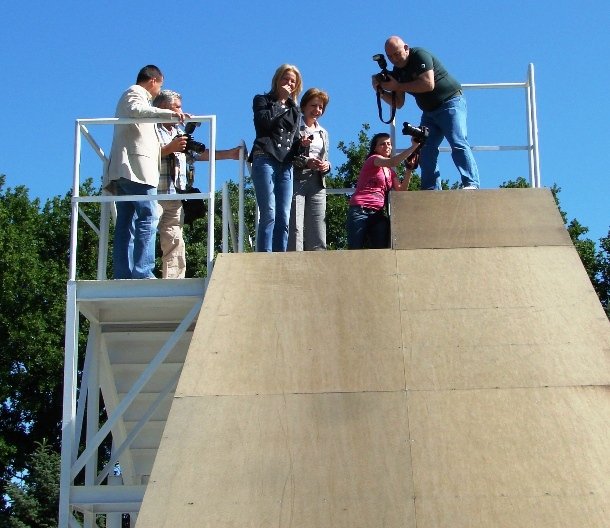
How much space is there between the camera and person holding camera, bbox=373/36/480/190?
945cm

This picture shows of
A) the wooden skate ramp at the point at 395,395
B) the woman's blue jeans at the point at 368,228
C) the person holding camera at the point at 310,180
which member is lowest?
the wooden skate ramp at the point at 395,395

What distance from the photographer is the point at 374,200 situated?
944cm

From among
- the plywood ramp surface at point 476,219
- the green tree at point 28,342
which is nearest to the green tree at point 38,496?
the green tree at point 28,342

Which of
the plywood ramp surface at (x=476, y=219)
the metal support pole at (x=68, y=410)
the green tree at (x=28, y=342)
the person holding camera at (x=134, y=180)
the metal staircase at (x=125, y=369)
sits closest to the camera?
the plywood ramp surface at (x=476, y=219)

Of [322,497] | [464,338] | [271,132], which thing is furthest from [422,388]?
[271,132]

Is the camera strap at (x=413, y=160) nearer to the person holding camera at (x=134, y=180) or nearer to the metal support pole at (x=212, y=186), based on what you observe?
the metal support pole at (x=212, y=186)

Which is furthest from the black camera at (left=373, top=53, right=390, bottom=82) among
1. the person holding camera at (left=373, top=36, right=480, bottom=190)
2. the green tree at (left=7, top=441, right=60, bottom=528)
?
the green tree at (left=7, top=441, right=60, bottom=528)

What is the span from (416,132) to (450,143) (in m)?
0.34

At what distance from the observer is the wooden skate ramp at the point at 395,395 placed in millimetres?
5586

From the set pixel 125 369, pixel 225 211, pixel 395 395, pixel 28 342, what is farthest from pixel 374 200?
pixel 28 342

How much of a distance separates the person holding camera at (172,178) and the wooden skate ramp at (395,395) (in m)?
1.68

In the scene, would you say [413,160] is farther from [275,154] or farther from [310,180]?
[275,154]

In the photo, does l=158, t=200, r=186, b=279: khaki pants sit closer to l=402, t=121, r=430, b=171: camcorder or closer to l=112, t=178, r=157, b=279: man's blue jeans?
l=112, t=178, r=157, b=279: man's blue jeans

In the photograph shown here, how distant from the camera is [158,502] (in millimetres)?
5703
